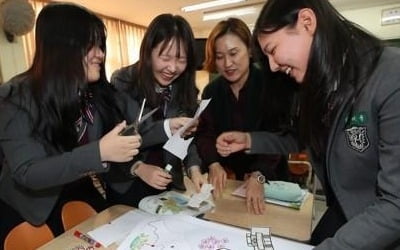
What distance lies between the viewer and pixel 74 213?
1.18 meters

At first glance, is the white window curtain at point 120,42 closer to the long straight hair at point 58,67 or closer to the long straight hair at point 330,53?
the long straight hair at point 58,67

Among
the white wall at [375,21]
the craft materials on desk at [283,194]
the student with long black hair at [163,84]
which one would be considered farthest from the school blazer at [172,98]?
the white wall at [375,21]

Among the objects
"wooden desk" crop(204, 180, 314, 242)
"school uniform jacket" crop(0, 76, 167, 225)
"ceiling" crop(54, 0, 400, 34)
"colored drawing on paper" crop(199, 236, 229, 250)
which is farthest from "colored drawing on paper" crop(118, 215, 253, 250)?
"ceiling" crop(54, 0, 400, 34)

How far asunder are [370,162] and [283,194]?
60cm

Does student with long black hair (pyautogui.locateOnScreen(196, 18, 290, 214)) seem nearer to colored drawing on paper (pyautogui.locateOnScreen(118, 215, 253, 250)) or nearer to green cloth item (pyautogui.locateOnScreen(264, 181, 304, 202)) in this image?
green cloth item (pyautogui.locateOnScreen(264, 181, 304, 202))

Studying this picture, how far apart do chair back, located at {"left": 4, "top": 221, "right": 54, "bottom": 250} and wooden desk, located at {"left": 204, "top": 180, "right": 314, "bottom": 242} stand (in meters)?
0.55

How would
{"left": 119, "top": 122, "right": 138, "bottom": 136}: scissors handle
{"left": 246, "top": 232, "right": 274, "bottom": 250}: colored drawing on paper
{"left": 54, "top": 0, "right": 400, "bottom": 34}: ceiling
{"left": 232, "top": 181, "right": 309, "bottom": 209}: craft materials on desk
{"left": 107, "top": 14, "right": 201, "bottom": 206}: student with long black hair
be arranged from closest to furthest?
{"left": 246, "top": 232, "right": 274, "bottom": 250}: colored drawing on paper, {"left": 119, "top": 122, "right": 138, "bottom": 136}: scissors handle, {"left": 232, "top": 181, "right": 309, "bottom": 209}: craft materials on desk, {"left": 107, "top": 14, "right": 201, "bottom": 206}: student with long black hair, {"left": 54, "top": 0, "right": 400, "bottom": 34}: ceiling

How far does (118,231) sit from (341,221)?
0.69 metres

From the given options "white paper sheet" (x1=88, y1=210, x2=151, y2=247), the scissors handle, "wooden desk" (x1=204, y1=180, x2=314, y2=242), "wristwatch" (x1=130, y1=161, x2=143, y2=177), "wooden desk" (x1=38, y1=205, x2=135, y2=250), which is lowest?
"wooden desk" (x1=204, y1=180, x2=314, y2=242)

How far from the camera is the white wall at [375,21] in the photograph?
17.9ft

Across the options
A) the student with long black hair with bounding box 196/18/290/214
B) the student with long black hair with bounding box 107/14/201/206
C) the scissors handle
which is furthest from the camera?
the student with long black hair with bounding box 196/18/290/214

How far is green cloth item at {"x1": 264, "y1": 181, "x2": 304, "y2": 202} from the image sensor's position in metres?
1.25

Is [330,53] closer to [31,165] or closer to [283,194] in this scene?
[283,194]

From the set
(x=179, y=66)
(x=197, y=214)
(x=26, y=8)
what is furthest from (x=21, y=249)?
(x=26, y=8)
